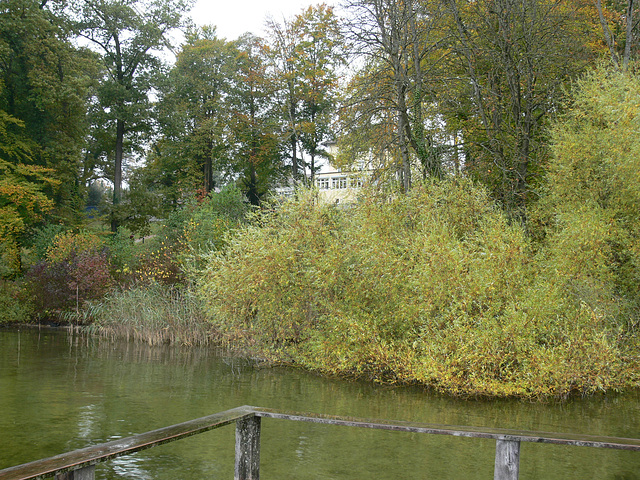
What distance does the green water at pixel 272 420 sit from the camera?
7.43m

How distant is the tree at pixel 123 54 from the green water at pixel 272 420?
874 inches

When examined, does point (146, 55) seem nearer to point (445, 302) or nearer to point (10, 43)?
point (10, 43)

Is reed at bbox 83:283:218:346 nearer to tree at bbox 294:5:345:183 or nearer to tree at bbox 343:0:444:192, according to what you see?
tree at bbox 343:0:444:192

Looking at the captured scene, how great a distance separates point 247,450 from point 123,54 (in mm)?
35290

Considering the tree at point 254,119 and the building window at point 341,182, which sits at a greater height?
the tree at point 254,119

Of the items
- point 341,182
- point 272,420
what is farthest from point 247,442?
point 341,182

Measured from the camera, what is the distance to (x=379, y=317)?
505 inches

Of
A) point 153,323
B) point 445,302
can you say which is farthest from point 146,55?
point 445,302

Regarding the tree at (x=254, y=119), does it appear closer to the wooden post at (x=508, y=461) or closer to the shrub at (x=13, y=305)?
the shrub at (x=13, y=305)

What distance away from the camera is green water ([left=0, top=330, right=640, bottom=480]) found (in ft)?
24.4

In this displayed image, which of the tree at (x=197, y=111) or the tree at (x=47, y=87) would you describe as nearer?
the tree at (x=47, y=87)

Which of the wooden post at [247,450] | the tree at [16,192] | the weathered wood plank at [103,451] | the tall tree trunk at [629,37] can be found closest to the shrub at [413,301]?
the tall tree trunk at [629,37]

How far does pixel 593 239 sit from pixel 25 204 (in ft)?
78.1

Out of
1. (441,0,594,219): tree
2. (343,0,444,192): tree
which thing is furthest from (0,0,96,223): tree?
(441,0,594,219): tree
